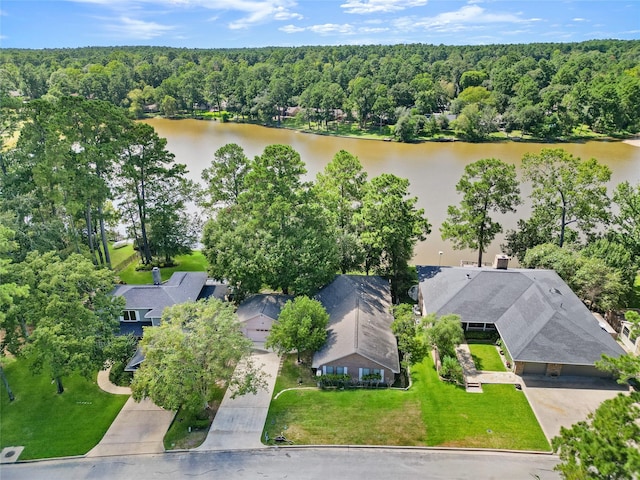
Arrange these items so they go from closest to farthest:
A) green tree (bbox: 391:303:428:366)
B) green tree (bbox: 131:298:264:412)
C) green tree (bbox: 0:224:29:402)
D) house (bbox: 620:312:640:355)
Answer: green tree (bbox: 0:224:29:402)
green tree (bbox: 131:298:264:412)
green tree (bbox: 391:303:428:366)
house (bbox: 620:312:640:355)

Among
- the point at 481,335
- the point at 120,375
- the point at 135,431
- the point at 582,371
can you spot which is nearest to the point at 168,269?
the point at 120,375

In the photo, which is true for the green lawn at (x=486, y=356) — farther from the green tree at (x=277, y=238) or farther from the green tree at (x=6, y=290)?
the green tree at (x=6, y=290)

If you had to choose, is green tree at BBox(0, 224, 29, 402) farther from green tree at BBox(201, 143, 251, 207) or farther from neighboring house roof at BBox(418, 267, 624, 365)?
neighboring house roof at BBox(418, 267, 624, 365)

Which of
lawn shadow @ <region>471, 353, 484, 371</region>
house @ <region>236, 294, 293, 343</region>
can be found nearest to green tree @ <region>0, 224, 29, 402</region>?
house @ <region>236, 294, 293, 343</region>

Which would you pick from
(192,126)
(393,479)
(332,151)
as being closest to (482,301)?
(393,479)

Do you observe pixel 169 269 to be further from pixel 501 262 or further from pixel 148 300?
pixel 501 262

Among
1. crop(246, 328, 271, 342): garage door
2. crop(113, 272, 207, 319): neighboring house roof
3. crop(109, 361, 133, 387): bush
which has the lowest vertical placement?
crop(109, 361, 133, 387): bush

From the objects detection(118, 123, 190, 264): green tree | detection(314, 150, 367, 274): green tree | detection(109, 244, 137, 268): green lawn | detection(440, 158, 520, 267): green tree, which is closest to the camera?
detection(314, 150, 367, 274): green tree

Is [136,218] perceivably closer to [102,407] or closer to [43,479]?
[102,407]
